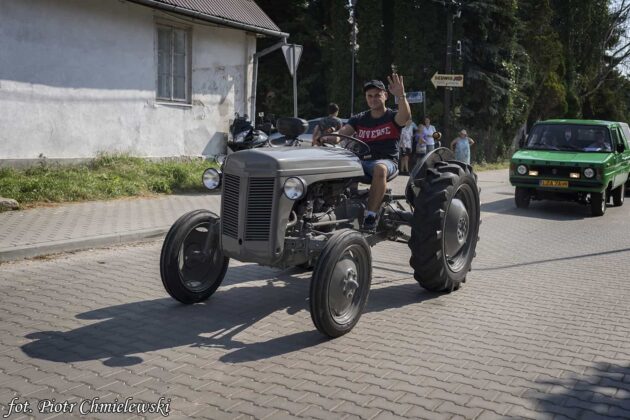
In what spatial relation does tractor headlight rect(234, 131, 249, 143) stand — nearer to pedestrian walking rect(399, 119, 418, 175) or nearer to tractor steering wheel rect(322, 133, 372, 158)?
pedestrian walking rect(399, 119, 418, 175)

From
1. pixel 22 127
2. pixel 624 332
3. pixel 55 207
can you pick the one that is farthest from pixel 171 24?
pixel 624 332

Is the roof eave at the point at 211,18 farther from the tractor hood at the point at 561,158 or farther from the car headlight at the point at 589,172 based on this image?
the car headlight at the point at 589,172

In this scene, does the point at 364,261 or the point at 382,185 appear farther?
the point at 382,185

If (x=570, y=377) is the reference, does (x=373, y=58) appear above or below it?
above

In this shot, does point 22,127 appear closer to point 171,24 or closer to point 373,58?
point 171,24

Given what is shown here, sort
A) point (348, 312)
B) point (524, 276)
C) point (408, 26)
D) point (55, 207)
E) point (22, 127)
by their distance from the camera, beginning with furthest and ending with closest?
1. point (408, 26)
2. point (22, 127)
3. point (55, 207)
4. point (524, 276)
5. point (348, 312)

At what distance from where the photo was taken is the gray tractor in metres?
5.19

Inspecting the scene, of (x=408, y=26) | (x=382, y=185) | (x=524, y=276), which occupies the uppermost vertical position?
(x=408, y=26)

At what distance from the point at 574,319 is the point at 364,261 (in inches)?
83.0

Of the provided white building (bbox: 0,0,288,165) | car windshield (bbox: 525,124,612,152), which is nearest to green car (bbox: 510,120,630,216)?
car windshield (bbox: 525,124,612,152)

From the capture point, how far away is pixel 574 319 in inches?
235

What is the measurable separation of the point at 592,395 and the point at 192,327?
3.02m

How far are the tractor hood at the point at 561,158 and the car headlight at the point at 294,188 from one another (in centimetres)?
1023

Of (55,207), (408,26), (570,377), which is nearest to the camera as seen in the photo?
(570,377)
